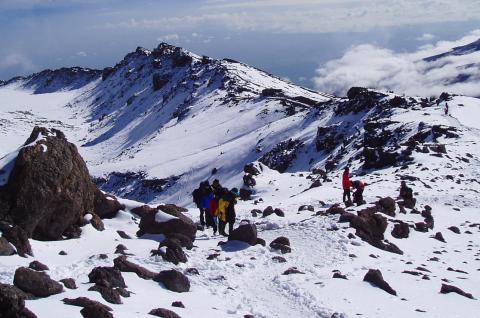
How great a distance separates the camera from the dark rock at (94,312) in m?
9.59

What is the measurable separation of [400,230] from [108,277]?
14.2 metres

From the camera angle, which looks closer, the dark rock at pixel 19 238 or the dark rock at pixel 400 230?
the dark rock at pixel 19 238

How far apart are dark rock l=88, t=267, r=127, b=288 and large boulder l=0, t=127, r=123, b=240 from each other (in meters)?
4.83

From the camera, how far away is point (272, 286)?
1455cm

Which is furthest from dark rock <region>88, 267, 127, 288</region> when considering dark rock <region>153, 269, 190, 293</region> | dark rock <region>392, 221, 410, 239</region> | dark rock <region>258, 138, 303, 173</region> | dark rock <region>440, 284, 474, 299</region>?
dark rock <region>258, 138, 303, 173</region>

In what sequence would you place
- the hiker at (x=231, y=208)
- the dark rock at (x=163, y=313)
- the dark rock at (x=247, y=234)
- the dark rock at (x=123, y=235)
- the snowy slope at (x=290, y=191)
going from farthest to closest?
the hiker at (x=231, y=208) < the dark rock at (x=123, y=235) < the dark rock at (x=247, y=234) < the snowy slope at (x=290, y=191) < the dark rock at (x=163, y=313)

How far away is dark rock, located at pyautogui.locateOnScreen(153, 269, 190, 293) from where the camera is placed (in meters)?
13.4

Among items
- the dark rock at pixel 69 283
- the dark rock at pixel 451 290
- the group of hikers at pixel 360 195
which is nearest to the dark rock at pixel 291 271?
the dark rock at pixel 451 290

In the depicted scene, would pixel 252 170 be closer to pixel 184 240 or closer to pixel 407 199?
pixel 407 199

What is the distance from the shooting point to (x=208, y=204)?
22391 mm

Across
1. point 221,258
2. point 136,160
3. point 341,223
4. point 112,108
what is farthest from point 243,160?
point 112,108

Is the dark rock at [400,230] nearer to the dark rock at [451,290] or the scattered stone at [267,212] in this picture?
the dark rock at [451,290]

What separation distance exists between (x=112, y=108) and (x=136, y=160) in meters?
65.6

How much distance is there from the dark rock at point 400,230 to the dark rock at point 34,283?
605 inches
